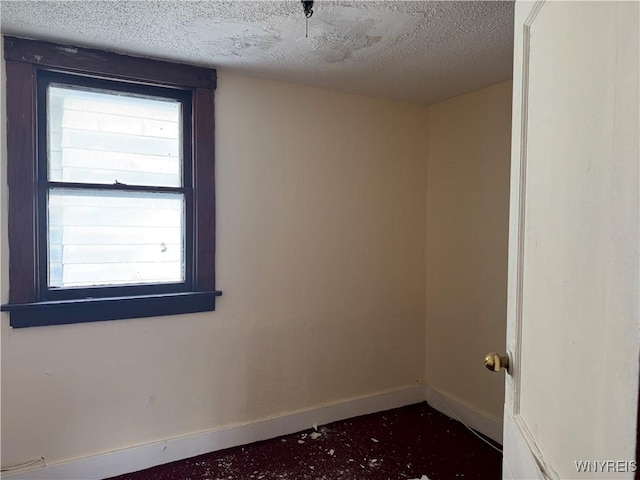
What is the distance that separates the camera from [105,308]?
85.4 inches

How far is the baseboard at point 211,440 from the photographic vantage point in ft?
6.93

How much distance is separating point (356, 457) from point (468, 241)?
1528 millimetres

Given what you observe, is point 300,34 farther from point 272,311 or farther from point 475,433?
point 475,433

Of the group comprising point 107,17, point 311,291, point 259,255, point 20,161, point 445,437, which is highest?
point 107,17

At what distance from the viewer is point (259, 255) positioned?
2.58 m

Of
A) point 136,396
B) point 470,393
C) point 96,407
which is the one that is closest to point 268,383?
point 136,396

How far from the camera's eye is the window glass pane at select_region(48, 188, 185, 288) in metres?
2.13

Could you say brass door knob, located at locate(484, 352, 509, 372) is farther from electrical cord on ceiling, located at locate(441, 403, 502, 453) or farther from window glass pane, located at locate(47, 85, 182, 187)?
window glass pane, located at locate(47, 85, 182, 187)

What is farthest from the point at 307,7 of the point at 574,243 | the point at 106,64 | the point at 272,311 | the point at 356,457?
the point at 356,457

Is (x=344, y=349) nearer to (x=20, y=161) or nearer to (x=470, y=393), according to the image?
(x=470, y=393)

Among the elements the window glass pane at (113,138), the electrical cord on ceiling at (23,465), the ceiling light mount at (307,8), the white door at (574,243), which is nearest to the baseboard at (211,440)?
the electrical cord on ceiling at (23,465)

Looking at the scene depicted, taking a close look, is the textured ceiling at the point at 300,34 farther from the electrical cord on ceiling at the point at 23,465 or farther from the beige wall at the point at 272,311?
the electrical cord on ceiling at the point at 23,465

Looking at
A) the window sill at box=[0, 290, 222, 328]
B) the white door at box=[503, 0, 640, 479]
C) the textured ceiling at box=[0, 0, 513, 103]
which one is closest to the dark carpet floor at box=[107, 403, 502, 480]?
the window sill at box=[0, 290, 222, 328]

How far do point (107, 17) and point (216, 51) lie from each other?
52 centimetres
